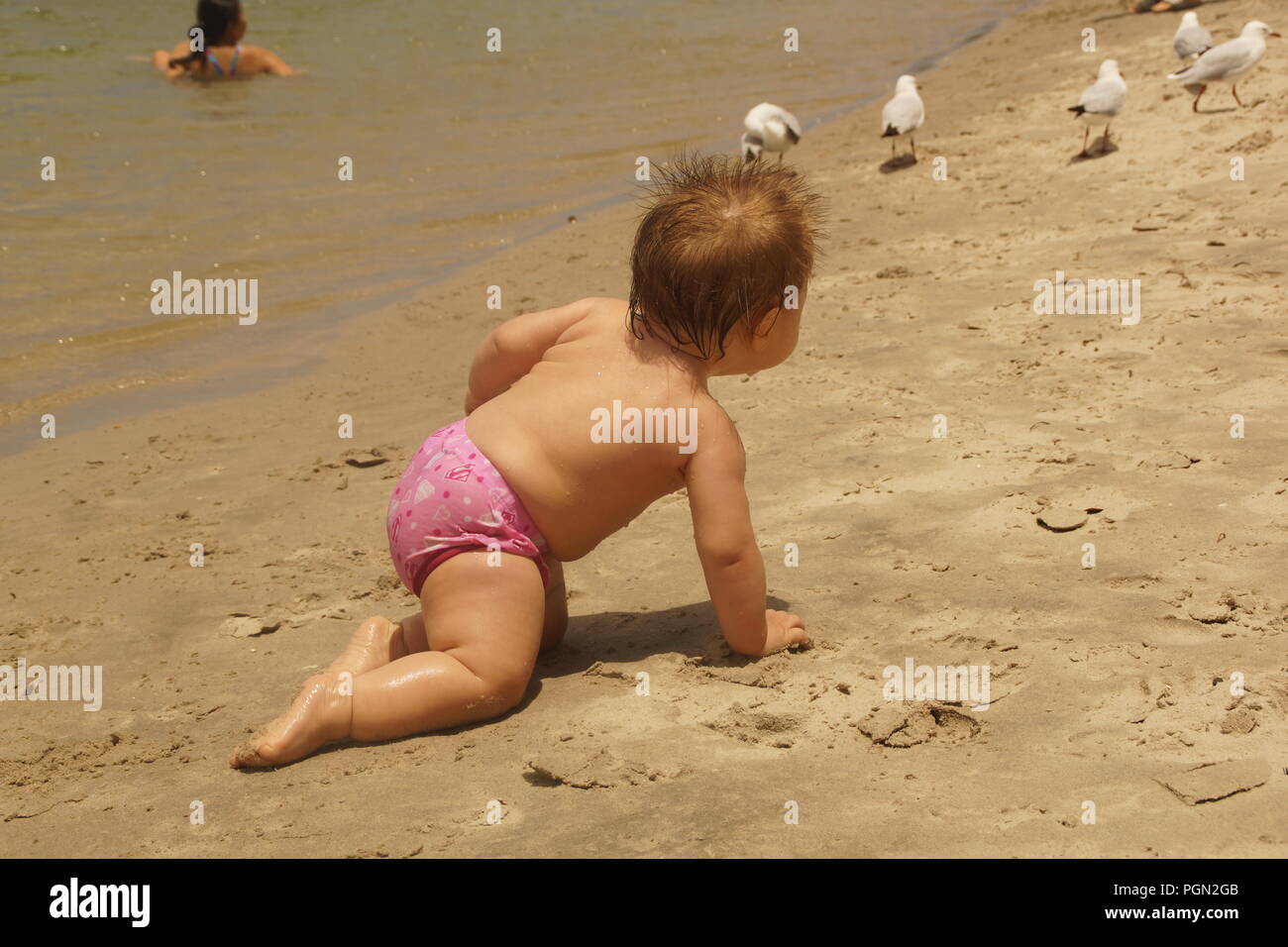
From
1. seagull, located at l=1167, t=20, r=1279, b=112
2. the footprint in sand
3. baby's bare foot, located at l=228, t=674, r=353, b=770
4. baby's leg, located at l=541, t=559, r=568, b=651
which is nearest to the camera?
the footprint in sand

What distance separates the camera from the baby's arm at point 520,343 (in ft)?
10.1

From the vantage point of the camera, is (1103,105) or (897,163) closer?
(1103,105)

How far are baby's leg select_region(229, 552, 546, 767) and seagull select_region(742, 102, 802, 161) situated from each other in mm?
6694

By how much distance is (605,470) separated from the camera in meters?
2.85

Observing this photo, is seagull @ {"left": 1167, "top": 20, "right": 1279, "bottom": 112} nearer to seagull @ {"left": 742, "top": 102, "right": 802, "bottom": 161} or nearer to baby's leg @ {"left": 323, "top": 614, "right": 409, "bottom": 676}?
seagull @ {"left": 742, "top": 102, "right": 802, "bottom": 161}

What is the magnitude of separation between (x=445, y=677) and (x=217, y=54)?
38.1ft

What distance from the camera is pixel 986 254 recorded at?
5965 millimetres

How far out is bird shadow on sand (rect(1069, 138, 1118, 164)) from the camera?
7.37 meters

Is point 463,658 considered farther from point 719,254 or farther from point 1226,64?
point 1226,64

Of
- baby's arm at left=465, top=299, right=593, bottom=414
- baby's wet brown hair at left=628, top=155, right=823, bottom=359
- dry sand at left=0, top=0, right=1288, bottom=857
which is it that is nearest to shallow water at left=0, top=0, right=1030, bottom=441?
dry sand at left=0, top=0, right=1288, bottom=857

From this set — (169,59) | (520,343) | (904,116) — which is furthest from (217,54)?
(520,343)

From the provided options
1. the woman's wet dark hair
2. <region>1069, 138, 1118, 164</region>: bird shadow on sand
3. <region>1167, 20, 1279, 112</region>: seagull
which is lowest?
<region>1069, 138, 1118, 164</region>: bird shadow on sand

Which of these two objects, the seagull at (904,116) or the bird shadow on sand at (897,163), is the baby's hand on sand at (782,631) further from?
the seagull at (904,116)

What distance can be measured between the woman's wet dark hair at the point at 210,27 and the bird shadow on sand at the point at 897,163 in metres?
7.51
